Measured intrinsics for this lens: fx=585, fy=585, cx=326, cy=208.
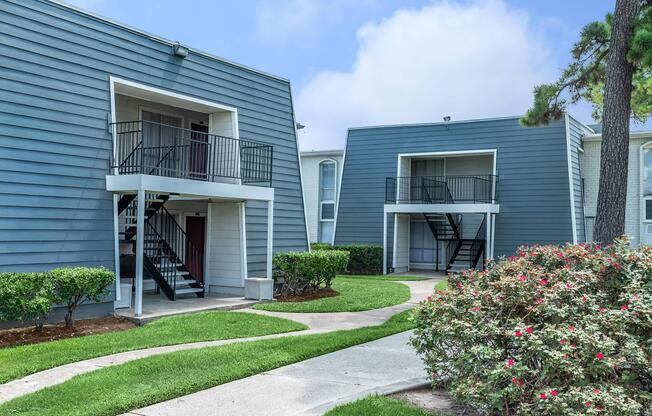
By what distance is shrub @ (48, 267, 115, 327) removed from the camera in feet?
30.0

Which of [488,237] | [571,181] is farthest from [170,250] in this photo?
[571,181]

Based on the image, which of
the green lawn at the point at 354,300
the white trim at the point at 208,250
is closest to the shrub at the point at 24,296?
the green lawn at the point at 354,300

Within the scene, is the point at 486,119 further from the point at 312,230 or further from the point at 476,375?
the point at 476,375

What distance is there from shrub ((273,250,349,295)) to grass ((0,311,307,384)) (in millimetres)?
2870

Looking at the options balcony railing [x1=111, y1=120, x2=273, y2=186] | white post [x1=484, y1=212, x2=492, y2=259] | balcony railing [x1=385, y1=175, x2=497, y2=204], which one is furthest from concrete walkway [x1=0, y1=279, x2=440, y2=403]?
balcony railing [x1=385, y1=175, x2=497, y2=204]

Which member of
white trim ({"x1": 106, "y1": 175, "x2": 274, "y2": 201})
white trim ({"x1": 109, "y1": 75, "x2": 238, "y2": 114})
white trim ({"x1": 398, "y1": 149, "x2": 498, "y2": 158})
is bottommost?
white trim ({"x1": 106, "y1": 175, "x2": 274, "y2": 201})

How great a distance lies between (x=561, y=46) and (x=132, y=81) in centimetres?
1046

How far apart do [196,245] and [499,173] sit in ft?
36.3

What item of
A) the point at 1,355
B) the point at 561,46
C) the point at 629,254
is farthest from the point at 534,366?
the point at 561,46

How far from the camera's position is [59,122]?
1038 cm

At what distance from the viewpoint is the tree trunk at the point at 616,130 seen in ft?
33.5

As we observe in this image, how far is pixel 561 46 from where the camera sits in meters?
14.9

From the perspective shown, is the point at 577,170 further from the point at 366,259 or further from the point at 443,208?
the point at 366,259

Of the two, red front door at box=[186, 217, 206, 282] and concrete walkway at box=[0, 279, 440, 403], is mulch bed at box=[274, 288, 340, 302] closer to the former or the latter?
concrete walkway at box=[0, 279, 440, 403]
